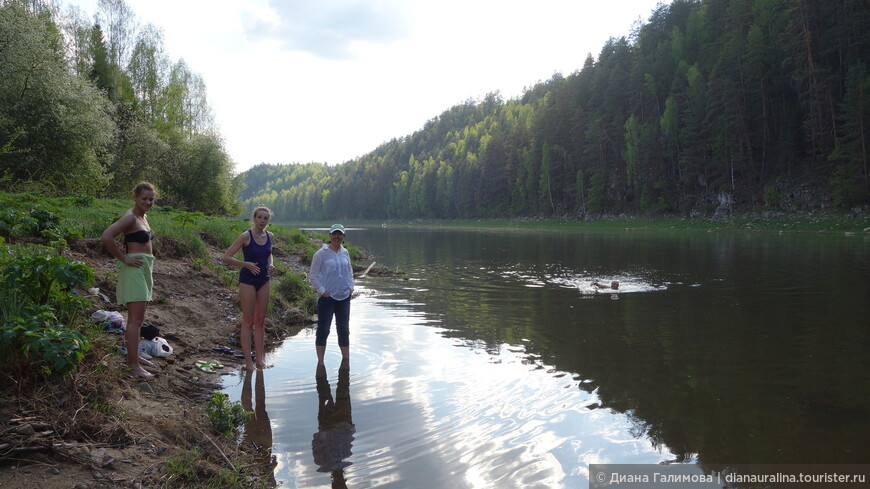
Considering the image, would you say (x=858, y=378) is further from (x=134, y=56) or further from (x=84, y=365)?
(x=134, y=56)

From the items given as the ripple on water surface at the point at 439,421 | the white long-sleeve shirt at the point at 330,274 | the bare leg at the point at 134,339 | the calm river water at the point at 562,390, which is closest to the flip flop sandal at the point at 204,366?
the calm river water at the point at 562,390

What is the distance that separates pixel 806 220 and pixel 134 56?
62.5 metres

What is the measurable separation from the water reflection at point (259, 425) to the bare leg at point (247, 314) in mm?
461

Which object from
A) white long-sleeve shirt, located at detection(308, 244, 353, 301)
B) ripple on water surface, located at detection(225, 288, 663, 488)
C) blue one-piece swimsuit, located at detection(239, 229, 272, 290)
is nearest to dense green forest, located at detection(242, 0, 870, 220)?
ripple on water surface, located at detection(225, 288, 663, 488)

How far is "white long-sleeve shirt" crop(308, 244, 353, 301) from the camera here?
25.5ft

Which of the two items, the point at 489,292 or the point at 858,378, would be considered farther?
the point at 489,292

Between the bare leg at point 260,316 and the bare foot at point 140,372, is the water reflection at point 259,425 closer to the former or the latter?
the bare leg at point 260,316

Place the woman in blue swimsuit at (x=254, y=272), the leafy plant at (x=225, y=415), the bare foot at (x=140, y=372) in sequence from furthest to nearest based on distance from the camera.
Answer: the woman in blue swimsuit at (x=254, y=272)
the bare foot at (x=140, y=372)
the leafy plant at (x=225, y=415)

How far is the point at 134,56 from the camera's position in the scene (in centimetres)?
4469

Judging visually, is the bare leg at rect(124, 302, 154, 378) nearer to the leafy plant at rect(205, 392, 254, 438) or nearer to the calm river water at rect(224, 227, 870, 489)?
the leafy plant at rect(205, 392, 254, 438)

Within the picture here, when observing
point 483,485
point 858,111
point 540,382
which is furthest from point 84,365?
point 858,111

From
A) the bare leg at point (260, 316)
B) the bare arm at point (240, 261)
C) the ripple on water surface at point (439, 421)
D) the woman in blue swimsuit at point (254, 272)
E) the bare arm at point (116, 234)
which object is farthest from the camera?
the bare leg at point (260, 316)

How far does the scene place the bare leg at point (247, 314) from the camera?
23.5 ft

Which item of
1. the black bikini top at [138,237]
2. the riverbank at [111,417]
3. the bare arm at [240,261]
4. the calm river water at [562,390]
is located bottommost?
the calm river water at [562,390]
